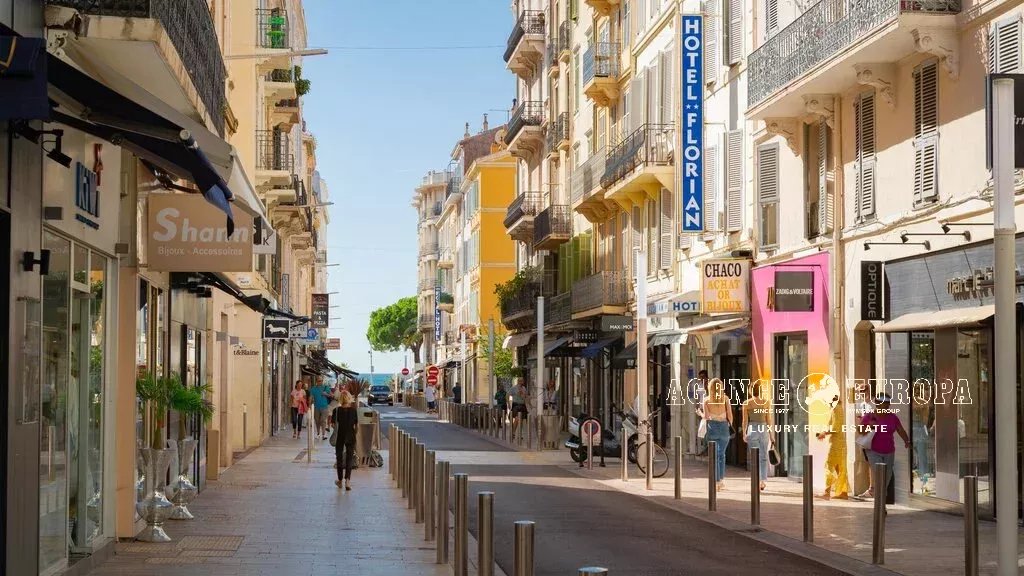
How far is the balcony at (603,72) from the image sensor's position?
42.4 metres

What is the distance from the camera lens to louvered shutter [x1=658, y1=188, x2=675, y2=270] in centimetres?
3609

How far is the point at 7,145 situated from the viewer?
10383 mm

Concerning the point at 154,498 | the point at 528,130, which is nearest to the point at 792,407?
the point at 154,498

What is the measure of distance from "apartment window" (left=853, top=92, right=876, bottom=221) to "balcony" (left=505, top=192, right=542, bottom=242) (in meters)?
34.9

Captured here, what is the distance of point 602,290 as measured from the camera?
42656 mm

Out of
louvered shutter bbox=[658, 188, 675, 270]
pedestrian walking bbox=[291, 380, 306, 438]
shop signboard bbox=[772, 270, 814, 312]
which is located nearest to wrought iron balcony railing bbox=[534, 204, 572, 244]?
pedestrian walking bbox=[291, 380, 306, 438]

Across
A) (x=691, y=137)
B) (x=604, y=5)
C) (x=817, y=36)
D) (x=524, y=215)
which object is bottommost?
(x=691, y=137)

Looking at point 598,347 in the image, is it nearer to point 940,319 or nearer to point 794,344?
point 794,344

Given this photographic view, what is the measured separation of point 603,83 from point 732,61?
500 inches

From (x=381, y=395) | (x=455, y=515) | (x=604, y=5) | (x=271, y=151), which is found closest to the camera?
(x=455, y=515)

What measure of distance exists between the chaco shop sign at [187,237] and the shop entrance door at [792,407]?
1196 cm

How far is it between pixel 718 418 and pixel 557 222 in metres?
28.3

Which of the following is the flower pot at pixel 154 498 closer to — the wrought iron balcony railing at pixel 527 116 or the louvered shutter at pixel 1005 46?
the louvered shutter at pixel 1005 46

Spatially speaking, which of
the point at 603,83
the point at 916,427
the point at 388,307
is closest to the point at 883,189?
the point at 916,427
